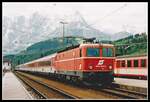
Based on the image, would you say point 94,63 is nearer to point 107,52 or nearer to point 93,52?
point 93,52

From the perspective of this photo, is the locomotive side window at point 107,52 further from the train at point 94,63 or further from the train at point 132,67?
the train at point 132,67

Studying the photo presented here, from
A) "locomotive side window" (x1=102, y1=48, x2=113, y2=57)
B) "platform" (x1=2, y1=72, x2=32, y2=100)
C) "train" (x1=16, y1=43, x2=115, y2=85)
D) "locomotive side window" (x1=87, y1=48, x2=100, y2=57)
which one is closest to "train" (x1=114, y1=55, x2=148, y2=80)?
"train" (x1=16, y1=43, x2=115, y2=85)

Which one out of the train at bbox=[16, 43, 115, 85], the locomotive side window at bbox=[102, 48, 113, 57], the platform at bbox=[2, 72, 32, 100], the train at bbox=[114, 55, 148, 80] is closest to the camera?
the platform at bbox=[2, 72, 32, 100]

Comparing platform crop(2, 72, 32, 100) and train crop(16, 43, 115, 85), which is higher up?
train crop(16, 43, 115, 85)

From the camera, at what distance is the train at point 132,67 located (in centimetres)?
3678

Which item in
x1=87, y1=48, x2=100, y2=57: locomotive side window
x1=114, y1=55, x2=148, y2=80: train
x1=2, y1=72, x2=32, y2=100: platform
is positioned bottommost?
x1=2, y1=72, x2=32, y2=100: platform

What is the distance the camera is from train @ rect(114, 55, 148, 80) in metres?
36.8

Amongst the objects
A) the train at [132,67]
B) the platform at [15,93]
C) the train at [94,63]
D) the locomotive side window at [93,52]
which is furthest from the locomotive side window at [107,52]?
the train at [132,67]

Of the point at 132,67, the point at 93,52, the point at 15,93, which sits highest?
the point at 93,52

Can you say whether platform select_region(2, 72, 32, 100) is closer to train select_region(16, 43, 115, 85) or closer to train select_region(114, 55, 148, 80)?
train select_region(16, 43, 115, 85)

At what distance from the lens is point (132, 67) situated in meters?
39.6

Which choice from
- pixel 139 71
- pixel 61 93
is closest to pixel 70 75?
pixel 61 93

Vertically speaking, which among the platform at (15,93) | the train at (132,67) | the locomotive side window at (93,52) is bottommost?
the platform at (15,93)

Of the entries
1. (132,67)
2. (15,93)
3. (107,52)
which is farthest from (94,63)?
(132,67)
